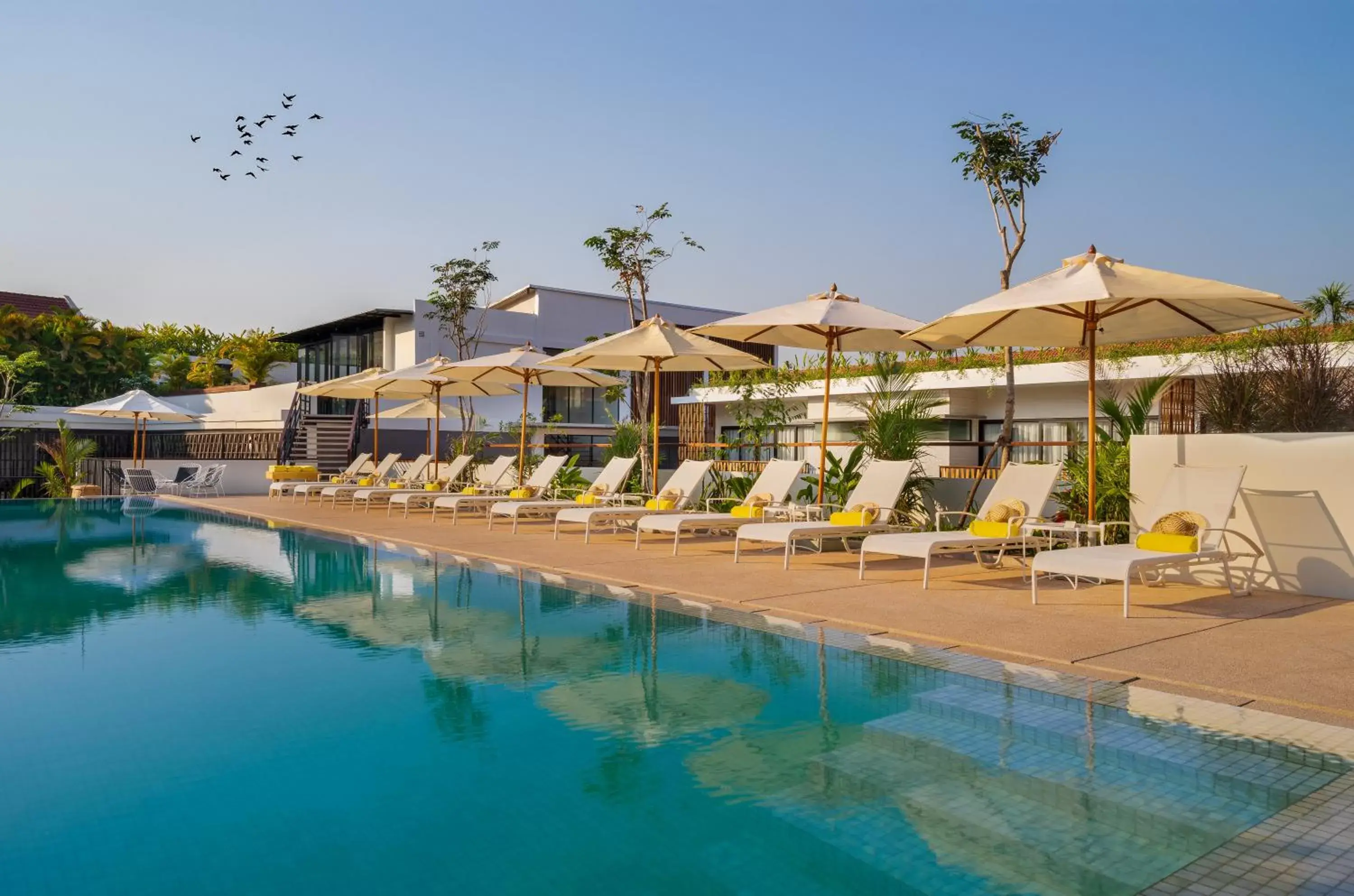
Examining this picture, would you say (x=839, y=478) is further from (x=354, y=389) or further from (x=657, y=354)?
(x=354, y=389)

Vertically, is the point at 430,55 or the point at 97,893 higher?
the point at 430,55

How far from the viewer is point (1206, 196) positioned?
720 inches

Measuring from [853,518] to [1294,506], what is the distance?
3568 mm

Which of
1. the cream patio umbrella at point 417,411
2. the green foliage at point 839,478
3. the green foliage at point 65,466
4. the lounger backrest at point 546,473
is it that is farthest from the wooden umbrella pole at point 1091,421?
the green foliage at point 65,466

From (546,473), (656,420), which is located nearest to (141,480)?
(546,473)

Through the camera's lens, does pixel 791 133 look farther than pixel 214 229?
No

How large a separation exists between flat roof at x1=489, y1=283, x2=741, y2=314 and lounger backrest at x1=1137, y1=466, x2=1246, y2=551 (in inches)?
1001

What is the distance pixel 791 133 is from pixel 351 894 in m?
16.9

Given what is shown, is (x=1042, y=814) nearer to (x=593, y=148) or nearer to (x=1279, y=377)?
(x=1279, y=377)

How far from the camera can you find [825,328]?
10.7m

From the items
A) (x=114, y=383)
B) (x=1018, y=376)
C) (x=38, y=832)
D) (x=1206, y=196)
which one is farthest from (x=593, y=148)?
(x=114, y=383)

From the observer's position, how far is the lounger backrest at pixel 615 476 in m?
12.8

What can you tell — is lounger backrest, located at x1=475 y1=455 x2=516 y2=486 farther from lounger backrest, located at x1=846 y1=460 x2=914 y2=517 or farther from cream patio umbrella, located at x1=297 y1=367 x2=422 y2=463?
lounger backrest, located at x1=846 y1=460 x2=914 y2=517

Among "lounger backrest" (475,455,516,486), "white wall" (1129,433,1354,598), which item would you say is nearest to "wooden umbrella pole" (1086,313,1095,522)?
"white wall" (1129,433,1354,598)
